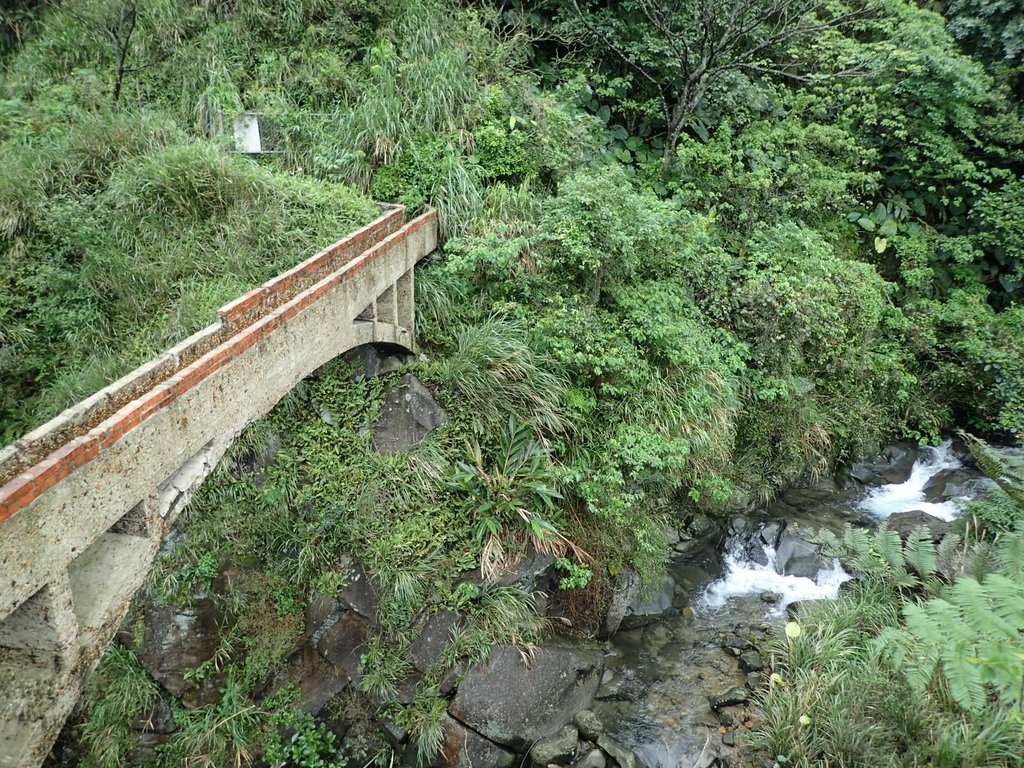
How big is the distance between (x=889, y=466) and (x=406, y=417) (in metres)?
7.54

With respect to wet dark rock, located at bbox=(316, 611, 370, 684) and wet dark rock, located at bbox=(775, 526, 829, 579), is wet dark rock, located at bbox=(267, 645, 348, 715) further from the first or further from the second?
wet dark rock, located at bbox=(775, 526, 829, 579)

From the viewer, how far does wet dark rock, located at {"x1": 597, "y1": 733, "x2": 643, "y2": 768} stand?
538cm

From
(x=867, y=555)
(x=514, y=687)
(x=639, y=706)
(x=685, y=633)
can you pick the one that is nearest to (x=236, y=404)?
(x=514, y=687)

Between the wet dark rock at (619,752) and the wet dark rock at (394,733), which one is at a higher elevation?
the wet dark rock at (619,752)

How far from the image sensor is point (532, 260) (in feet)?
23.7

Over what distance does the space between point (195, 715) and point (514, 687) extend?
3020 mm

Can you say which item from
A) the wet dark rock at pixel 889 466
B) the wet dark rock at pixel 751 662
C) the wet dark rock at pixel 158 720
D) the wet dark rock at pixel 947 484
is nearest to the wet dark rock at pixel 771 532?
the wet dark rock at pixel 751 662

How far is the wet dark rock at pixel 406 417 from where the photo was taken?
264 inches

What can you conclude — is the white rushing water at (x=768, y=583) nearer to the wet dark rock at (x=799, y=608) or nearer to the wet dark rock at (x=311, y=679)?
the wet dark rock at (x=799, y=608)

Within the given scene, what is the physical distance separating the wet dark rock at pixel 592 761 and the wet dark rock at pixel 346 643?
2.29 meters

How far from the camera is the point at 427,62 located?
8750mm

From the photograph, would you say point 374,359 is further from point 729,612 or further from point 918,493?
point 918,493

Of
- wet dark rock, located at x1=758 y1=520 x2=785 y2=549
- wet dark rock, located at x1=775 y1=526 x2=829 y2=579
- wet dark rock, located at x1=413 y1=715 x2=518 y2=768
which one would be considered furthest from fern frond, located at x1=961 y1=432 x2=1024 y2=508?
wet dark rock, located at x1=413 y1=715 x2=518 y2=768

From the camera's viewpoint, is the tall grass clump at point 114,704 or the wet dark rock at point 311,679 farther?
Result: the wet dark rock at point 311,679
